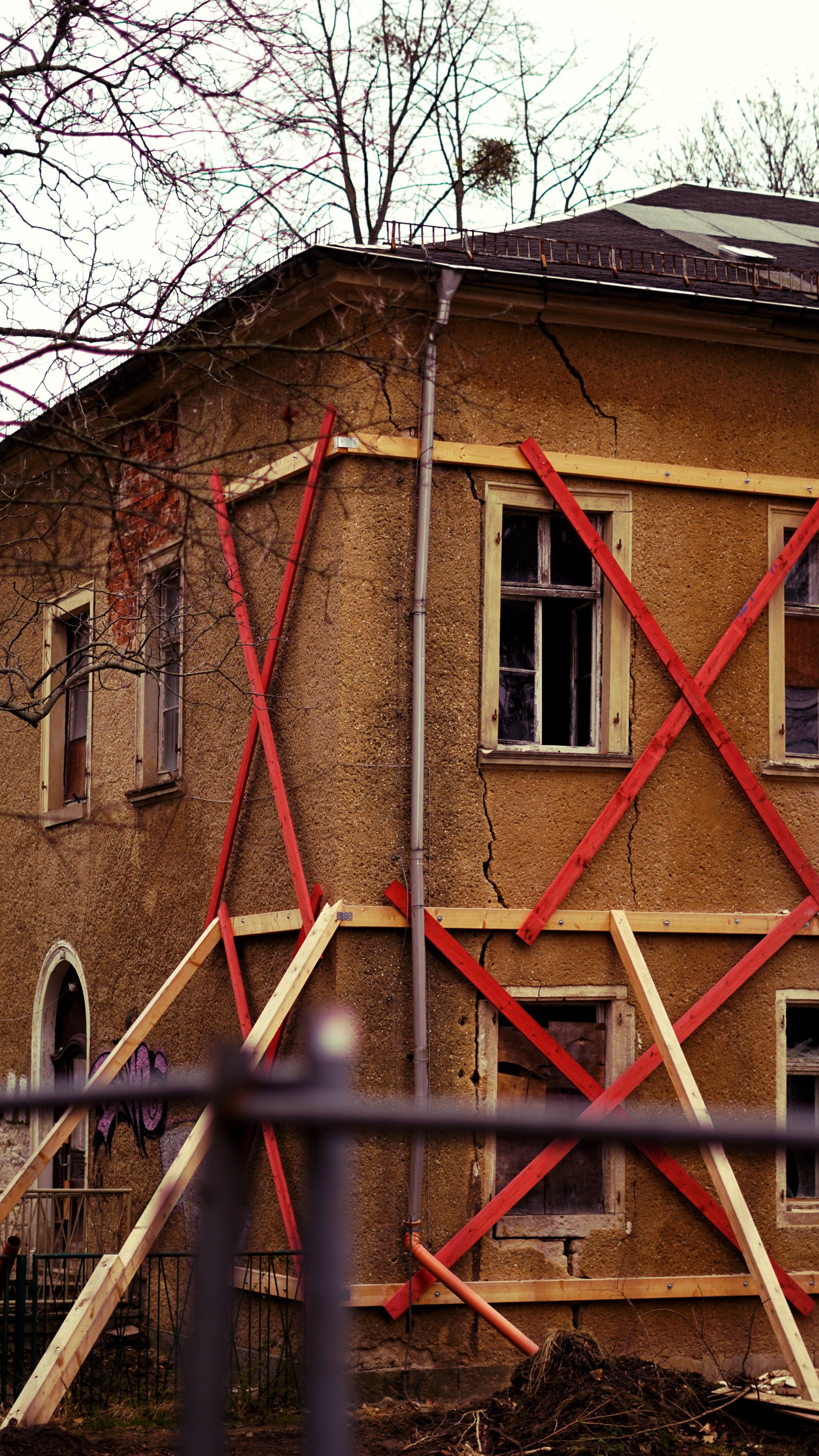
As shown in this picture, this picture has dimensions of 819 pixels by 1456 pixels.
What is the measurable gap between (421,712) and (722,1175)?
3183mm

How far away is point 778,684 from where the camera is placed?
1137 cm

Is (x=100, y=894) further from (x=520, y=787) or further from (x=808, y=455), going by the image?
(x=808, y=455)

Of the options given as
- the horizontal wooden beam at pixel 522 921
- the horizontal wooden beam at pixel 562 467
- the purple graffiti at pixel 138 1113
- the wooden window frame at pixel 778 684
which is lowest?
the purple graffiti at pixel 138 1113

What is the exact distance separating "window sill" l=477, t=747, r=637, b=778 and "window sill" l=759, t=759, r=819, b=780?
924 mm

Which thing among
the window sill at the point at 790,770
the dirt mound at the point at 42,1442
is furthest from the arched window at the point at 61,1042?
the window sill at the point at 790,770

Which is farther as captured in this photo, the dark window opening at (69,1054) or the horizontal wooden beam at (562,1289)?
the dark window opening at (69,1054)

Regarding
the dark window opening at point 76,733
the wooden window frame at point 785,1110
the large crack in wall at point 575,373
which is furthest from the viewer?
the dark window opening at point 76,733

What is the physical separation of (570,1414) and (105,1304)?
2441mm

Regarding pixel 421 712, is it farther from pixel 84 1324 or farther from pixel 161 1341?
pixel 161 1341

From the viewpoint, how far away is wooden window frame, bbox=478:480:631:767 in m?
10.8

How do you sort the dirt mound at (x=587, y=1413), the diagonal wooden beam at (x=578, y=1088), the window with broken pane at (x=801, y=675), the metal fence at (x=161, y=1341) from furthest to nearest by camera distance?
1. the window with broken pane at (x=801, y=675)
2. the diagonal wooden beam at (x=578, y=1088)
3. the metal fence at (x=161, y=1341)
4. the dirt mound at (x=587, y=1413)

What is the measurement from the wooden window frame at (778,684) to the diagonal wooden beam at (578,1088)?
1218 mm

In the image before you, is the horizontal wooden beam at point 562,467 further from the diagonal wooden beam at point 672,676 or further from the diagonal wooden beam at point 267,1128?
the diagonal wooden beam at point 267,1128

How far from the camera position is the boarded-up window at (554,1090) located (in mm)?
10562
